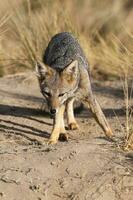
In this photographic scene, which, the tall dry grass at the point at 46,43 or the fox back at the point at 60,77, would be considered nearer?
the fox back at the point at 60,77

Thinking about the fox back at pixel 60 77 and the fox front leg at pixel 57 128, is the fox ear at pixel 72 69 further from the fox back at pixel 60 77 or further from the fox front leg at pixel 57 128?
the fox front leg at pixel 57 128


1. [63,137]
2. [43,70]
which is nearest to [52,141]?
[63,137]

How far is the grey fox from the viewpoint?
7.54m

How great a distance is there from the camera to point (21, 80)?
10.9m

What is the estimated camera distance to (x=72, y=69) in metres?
7.65

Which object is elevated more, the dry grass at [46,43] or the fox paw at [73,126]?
the dry grass at [46,43]

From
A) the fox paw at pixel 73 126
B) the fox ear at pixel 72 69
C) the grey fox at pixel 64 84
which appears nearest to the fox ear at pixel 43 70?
the grey fox at pixel 64 84

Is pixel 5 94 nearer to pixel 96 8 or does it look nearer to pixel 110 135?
pixel 110 135

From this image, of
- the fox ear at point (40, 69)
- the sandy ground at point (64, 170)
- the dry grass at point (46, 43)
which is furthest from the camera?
the dry grass at point (46, 43)

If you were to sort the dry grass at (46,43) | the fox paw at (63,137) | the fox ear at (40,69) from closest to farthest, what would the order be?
the fox ear at (40,69)
the fox paw at (63,137)
the dry grass at (46,43)

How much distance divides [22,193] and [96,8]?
12.0 metres

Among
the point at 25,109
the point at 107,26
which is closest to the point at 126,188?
the point at 25,109

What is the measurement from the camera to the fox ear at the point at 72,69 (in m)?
7.61

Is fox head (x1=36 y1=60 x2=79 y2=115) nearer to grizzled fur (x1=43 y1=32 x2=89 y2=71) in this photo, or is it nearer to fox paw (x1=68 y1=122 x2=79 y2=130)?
grizzled fur (x1=43 y1=32 x2=89 y2=71)
